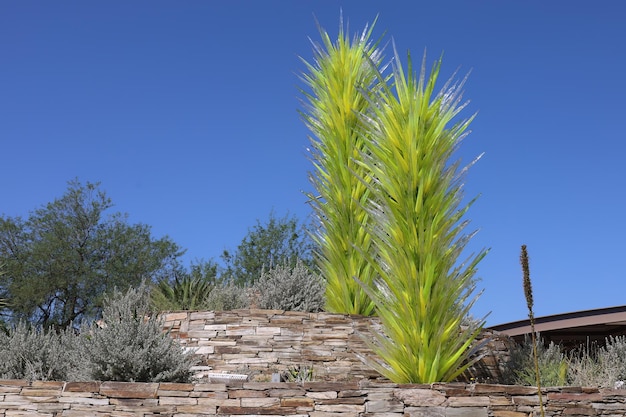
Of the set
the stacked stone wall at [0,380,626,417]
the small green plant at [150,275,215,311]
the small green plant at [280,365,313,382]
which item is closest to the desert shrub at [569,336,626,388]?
the stacked stone wall at [0,380,626,417]

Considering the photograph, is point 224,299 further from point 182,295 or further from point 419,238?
point 419,238

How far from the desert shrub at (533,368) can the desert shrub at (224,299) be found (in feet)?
16.6

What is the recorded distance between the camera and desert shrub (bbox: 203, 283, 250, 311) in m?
11.7

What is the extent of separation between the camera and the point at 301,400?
7738 millimetres

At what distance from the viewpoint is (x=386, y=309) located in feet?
28.6

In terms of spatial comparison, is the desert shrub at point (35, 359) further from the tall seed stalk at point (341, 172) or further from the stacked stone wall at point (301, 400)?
the tall seed stalk at point (341, 172)

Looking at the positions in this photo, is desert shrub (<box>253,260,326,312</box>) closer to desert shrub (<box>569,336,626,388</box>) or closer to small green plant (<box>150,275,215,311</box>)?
small green plant (<box>150,275,215,311</box>)

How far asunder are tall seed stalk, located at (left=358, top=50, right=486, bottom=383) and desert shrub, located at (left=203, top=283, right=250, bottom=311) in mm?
3778

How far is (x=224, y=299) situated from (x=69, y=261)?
47.1 feet

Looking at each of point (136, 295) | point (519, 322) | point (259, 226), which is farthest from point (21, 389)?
point (259, 226)

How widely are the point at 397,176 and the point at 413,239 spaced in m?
0.92

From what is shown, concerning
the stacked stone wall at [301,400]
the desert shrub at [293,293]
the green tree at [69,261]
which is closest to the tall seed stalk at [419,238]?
the stacked stone wall at [301,400]

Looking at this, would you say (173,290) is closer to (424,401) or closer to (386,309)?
(386,309)

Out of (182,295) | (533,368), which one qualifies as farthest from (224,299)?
(533,368)
